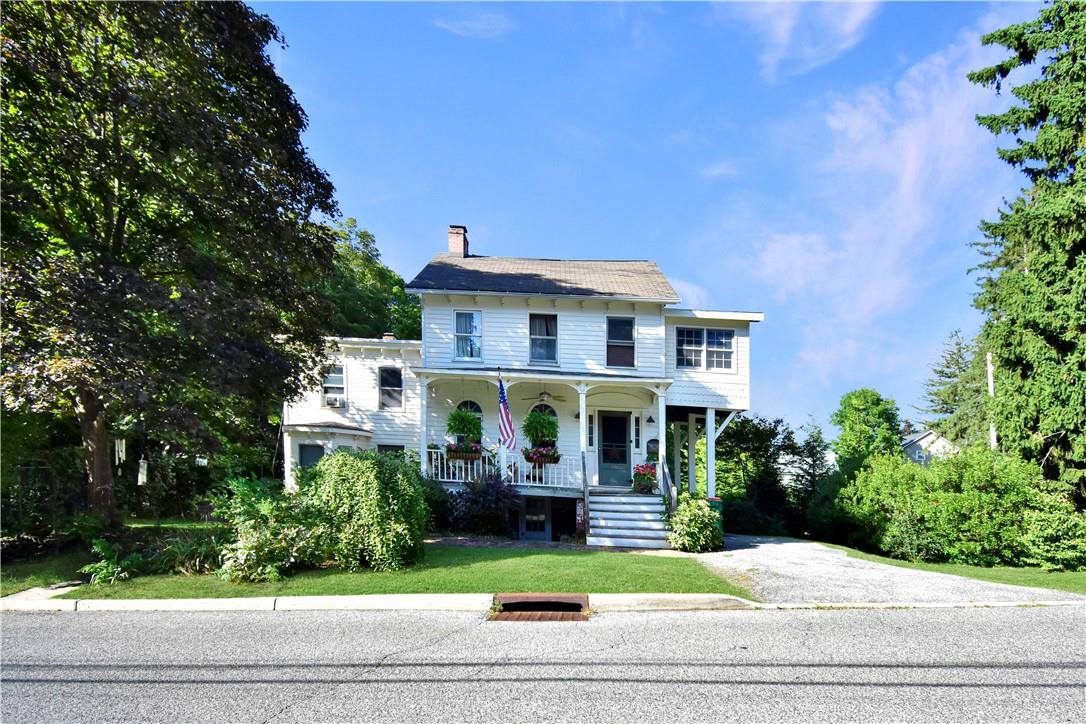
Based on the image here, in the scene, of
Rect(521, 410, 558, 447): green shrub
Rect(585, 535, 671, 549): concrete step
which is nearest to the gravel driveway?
Rect(585, 535, 671, 549): concrete step

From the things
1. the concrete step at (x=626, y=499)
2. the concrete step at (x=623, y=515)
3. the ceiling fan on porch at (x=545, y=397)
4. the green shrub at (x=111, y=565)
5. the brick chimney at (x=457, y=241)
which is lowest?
the concrete step at (x=623, y=515)

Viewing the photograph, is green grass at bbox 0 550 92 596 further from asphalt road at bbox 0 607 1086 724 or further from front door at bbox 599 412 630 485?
front door at bbox 599 412 630 485

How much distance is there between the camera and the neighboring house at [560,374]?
16.3 m

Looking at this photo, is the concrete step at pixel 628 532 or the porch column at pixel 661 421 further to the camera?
the porch column at pixel 661 421

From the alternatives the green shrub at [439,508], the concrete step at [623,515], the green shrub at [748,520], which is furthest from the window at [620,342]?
the green shrub at [748,520]

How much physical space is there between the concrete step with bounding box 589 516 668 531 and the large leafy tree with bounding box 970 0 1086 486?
9.22 metres

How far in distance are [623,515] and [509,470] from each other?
3.50 m

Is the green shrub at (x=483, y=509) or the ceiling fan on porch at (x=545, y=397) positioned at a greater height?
the ceiling fan on porch at (x=545, y=397)

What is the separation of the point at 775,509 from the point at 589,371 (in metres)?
9.88

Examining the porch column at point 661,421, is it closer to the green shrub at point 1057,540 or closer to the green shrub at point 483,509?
the green shrub at point 483,509

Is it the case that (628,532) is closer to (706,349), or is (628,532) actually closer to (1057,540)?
(706,349)

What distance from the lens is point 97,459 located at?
405 inches

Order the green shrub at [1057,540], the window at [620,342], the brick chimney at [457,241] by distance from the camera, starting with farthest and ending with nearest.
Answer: the brick chimney at [457,241], the window at [620,342], the green shrub at [1057,540]

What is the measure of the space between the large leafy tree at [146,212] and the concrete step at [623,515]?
763 cm
